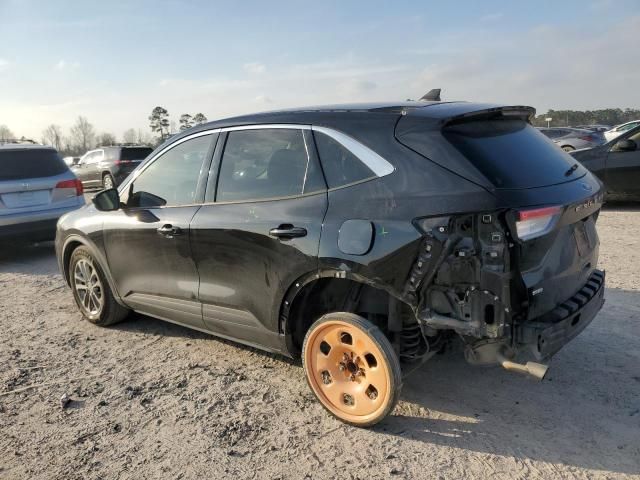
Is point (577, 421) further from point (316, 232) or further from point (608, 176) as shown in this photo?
point (608, 176)

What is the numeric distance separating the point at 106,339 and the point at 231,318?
5.08 ft

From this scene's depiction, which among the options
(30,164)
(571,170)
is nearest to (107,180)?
(30,164)

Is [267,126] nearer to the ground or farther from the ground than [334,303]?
farther from the ground

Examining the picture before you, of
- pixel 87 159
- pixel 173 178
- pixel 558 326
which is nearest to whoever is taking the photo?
pixel 558 326

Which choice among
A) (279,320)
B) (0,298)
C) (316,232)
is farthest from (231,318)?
(0,298)

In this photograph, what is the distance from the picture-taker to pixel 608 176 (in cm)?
912

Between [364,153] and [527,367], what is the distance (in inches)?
55.6

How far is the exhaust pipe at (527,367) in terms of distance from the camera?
8.84 ft

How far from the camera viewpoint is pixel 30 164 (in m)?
7.68

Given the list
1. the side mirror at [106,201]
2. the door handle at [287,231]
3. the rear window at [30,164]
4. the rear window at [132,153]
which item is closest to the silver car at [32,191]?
the rear window at [30,164]

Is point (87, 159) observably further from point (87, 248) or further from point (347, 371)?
point (347, 371)

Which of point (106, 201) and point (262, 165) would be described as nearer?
point (262, 165)

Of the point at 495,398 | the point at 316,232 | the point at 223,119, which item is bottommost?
the point at 495,398

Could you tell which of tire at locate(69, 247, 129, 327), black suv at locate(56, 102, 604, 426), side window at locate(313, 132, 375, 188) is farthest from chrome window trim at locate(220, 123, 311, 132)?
tire at locate(69, 247, 129, 327)
